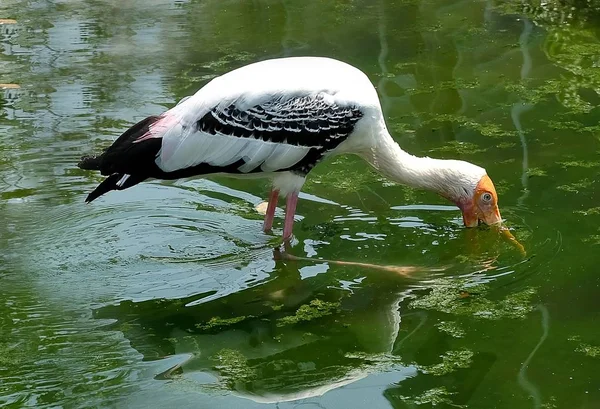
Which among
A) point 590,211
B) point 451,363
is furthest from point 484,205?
point 451,363

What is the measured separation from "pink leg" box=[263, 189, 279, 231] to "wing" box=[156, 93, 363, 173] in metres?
0.33

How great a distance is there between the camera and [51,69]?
31.3 feet

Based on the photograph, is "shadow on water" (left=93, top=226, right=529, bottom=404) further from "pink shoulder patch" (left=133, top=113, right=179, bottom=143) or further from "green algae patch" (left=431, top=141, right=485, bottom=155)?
"green algae patch" (left=431, top=141, right=485, bottom=155)

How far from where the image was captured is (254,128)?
5.94m

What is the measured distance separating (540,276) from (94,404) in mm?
2430

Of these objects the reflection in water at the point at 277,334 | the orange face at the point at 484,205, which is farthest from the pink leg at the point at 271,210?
the orange face at the point at 484,205

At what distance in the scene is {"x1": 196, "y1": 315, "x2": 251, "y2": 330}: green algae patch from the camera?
524 centimetres

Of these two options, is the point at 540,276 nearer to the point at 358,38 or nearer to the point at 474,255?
the point at 474,255

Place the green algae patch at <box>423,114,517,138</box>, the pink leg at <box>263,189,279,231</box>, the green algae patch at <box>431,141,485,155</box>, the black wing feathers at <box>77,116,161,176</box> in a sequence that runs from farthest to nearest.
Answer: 1. the green algae patch at <box>423,114,517,138</box>
2. the green algae patch at <box>431,141,485,155</box>
3. the pink leg at <box>263,189,279,231</box>
4. the black wing feathers at <box>77,116,161,176</box>

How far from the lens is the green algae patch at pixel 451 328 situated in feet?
16.6

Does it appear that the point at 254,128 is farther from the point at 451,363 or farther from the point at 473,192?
the point at 451,363

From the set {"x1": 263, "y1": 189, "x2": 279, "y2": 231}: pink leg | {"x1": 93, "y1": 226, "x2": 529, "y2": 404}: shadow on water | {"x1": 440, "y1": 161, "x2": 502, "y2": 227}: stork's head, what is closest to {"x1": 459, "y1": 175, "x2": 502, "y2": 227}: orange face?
{"x1": 440, "y1": 161, "x2": 502, "y2": 227}: stork's head

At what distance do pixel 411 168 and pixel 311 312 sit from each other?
1.31 m

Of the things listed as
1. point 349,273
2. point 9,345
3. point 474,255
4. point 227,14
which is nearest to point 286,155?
point 349,273
